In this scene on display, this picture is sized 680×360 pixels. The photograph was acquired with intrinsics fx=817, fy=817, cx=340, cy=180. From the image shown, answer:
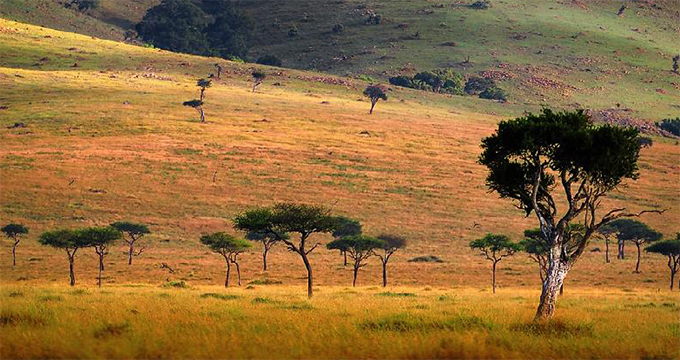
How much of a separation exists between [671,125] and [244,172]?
11575 cm

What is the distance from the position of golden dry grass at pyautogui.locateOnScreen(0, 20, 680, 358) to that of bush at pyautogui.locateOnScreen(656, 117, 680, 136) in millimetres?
18367

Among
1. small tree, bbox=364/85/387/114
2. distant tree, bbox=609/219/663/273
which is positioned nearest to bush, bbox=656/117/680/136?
small tree, bbox=364/85/387/114

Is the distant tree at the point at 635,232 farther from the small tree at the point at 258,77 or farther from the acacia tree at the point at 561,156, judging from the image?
the small tree at the point at 258,77

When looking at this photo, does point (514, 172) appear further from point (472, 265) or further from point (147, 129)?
point (147, 129)

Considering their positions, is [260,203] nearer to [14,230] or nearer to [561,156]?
[14,230]

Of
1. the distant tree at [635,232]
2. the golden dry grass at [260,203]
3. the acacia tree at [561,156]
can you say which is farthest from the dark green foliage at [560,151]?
the distant tree at [635,232]

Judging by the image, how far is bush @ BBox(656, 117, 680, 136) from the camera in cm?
18875

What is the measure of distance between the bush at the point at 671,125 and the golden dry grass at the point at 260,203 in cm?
1837

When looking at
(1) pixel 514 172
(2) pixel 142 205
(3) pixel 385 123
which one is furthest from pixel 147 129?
(1) pixel 514 172

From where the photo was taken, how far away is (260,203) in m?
108

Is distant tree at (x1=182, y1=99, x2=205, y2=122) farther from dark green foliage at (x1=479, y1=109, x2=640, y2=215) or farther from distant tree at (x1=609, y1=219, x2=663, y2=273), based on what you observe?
dark green foliage at (x1=479, y1=109, x2=640, y2=215)

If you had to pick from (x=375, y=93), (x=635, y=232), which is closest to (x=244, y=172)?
(x=635, y=232)

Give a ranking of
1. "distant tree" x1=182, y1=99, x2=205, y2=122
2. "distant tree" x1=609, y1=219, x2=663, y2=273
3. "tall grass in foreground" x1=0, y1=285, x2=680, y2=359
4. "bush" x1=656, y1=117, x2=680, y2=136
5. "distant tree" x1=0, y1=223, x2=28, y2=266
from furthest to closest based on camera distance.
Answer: "bush" x1=656, y1=117, x2=680, y2=136 < "distant tree" x1=182, y1=99, x2=205, y2=122 < "distant tree" x1=609, y1=219, x2=663, y2=273 < "distant tree" x1=0, y1=223, x2=28, y2=266 < "tall grass in foreground" x1=0, y1=285, x2=680, y2=359

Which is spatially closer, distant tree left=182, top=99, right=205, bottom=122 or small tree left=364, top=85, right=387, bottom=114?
distant tree left=182, top=99, right=205, bottom=122
